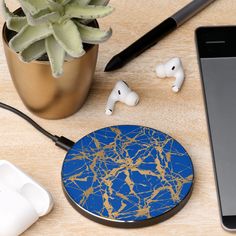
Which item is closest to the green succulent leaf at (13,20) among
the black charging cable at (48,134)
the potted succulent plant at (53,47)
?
the potted succulent plant at (53,47)

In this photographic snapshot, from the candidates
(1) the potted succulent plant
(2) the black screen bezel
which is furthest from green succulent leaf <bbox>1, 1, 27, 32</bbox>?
(2) the black screen bezel

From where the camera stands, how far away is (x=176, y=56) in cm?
91

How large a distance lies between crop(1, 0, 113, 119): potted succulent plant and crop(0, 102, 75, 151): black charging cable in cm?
2

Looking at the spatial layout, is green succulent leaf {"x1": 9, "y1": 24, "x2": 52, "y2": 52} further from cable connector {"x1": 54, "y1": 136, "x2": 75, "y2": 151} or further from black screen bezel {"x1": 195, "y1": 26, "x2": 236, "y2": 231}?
black screen bezel {"x1": 195, "y1": 26, "x2": 236, "y2": 231}

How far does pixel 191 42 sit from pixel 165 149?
8.9 inches

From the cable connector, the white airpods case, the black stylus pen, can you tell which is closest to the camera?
the white airpods case

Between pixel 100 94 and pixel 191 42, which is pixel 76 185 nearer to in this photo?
pixel 100 94

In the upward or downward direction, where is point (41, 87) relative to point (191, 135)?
upward

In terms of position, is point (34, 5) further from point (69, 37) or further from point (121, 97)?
point (121, 97)

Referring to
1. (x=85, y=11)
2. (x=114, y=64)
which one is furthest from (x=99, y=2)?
(x=114, y=64)

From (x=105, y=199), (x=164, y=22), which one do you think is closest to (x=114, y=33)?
(x=164, y=22)

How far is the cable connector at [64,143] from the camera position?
2.57ft

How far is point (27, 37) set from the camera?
71 cm

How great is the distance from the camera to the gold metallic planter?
758 mm
